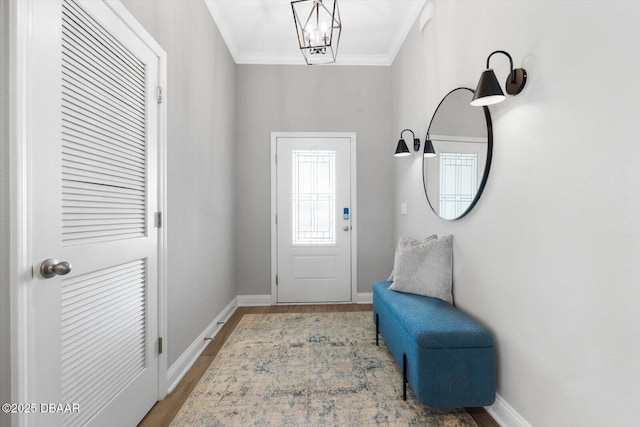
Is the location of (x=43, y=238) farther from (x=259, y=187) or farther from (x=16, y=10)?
(x=259, y=187)

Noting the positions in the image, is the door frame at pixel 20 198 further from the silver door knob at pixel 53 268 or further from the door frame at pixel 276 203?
the door frame at pixel 276 203

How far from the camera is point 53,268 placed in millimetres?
1075

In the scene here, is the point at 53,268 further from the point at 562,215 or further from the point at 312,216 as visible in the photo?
the point at 312,216

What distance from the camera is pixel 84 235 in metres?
1.28

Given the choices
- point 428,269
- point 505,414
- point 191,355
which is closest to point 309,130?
point 428,269

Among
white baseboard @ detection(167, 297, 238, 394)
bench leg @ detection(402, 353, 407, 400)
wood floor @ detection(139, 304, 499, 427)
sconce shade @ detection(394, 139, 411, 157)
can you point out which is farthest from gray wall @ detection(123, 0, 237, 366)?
sconce shade @ detection(394, 139, 411, 157)

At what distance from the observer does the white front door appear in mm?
3764

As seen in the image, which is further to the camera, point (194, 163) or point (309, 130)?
point (309, 130)

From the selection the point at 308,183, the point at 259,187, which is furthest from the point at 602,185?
the point at 259,187

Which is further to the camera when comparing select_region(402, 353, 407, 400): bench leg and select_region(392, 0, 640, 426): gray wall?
select_region(402, 353, 407, 400): bench leg

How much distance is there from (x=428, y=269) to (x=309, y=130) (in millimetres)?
2280

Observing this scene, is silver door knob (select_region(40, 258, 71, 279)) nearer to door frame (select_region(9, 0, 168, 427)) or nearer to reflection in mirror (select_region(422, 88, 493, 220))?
door frame (select_region(9, 0, 168, 427))

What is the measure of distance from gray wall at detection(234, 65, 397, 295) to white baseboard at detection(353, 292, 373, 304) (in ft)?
0.16

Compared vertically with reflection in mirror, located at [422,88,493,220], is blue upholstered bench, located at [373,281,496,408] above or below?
below
